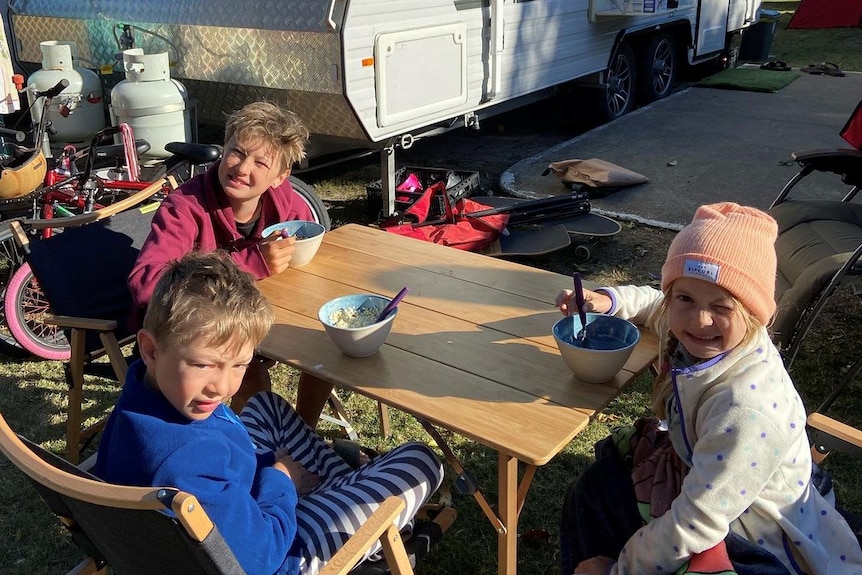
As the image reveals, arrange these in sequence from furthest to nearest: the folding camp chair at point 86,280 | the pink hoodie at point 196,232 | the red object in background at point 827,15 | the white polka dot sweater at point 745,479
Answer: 1. the red object in background at point 827,15
2. the folding camp chair at point 86,280
3. the pink hoodie at point 196,232
4. the white polka dot sweater at point 745,479

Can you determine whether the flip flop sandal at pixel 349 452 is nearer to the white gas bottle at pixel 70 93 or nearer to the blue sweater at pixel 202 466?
the blue sweater at pixel 202 466

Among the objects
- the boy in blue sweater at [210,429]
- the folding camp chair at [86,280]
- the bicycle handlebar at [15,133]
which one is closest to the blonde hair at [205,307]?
the boy in blue sweater at [210,429]

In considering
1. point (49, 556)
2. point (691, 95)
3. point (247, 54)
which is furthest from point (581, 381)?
point (691, 95)

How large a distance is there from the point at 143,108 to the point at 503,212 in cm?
243

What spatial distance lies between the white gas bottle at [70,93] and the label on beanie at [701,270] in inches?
186

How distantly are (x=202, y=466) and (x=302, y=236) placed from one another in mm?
1320

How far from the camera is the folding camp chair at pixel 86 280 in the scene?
2.73 metres

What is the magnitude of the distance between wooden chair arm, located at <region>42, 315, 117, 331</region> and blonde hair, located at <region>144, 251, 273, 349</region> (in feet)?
3.32

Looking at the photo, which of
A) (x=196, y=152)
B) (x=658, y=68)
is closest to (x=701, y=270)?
(x=196, y=152)

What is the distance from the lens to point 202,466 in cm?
145

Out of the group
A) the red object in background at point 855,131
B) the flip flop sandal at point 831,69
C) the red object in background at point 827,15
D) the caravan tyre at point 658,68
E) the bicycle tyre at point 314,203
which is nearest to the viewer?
the red object in background at point 855,131

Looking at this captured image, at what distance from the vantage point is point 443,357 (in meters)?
2.02

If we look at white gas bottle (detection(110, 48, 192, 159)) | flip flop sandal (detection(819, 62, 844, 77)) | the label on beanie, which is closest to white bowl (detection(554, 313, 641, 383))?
the label on beanie

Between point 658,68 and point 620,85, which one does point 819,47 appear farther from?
point 620,85
